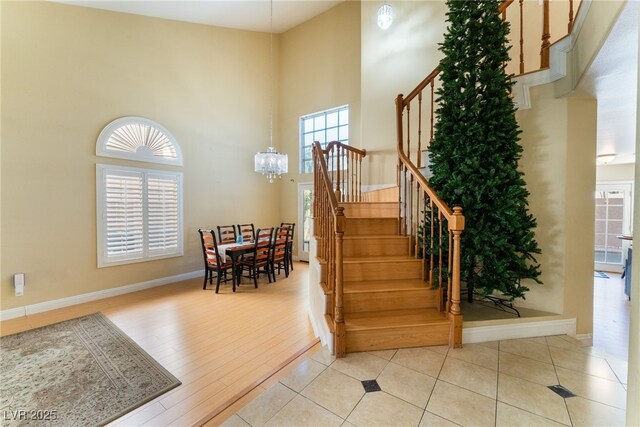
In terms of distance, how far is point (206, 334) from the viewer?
9.94 feet

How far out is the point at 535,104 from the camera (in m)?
2.76

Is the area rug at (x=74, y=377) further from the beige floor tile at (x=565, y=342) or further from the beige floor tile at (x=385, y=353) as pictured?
the beige floor tile at (x=565, y=342)

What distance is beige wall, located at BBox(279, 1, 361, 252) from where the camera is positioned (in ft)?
19.4

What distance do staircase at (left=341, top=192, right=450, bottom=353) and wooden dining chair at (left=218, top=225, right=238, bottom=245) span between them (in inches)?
123

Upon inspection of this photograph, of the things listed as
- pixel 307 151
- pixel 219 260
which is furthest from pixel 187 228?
pixel 307 151

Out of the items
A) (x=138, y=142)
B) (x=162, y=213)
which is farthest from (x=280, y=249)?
(x=138, y=142)

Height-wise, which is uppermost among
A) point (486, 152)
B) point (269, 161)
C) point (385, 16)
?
point (385, 16)

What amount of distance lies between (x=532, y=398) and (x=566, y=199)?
6.49ft

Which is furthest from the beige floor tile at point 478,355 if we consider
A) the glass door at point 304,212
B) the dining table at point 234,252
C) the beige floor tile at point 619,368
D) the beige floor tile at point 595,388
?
the glass door at point 304,212

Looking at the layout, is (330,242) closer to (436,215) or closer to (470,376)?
(436,215)

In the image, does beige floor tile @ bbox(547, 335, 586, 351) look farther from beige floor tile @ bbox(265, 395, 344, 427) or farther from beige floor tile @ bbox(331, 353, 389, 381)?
beige floor tile @ bbox(265, 395, 344, 427)

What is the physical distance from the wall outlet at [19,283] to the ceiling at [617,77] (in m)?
6.34

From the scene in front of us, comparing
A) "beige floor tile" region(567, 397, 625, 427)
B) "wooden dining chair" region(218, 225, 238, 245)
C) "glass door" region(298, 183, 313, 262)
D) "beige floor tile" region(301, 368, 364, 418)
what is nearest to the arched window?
"wooden dining chair" region(218, 225, 238, 245)

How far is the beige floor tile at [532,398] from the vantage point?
62.3 inches
